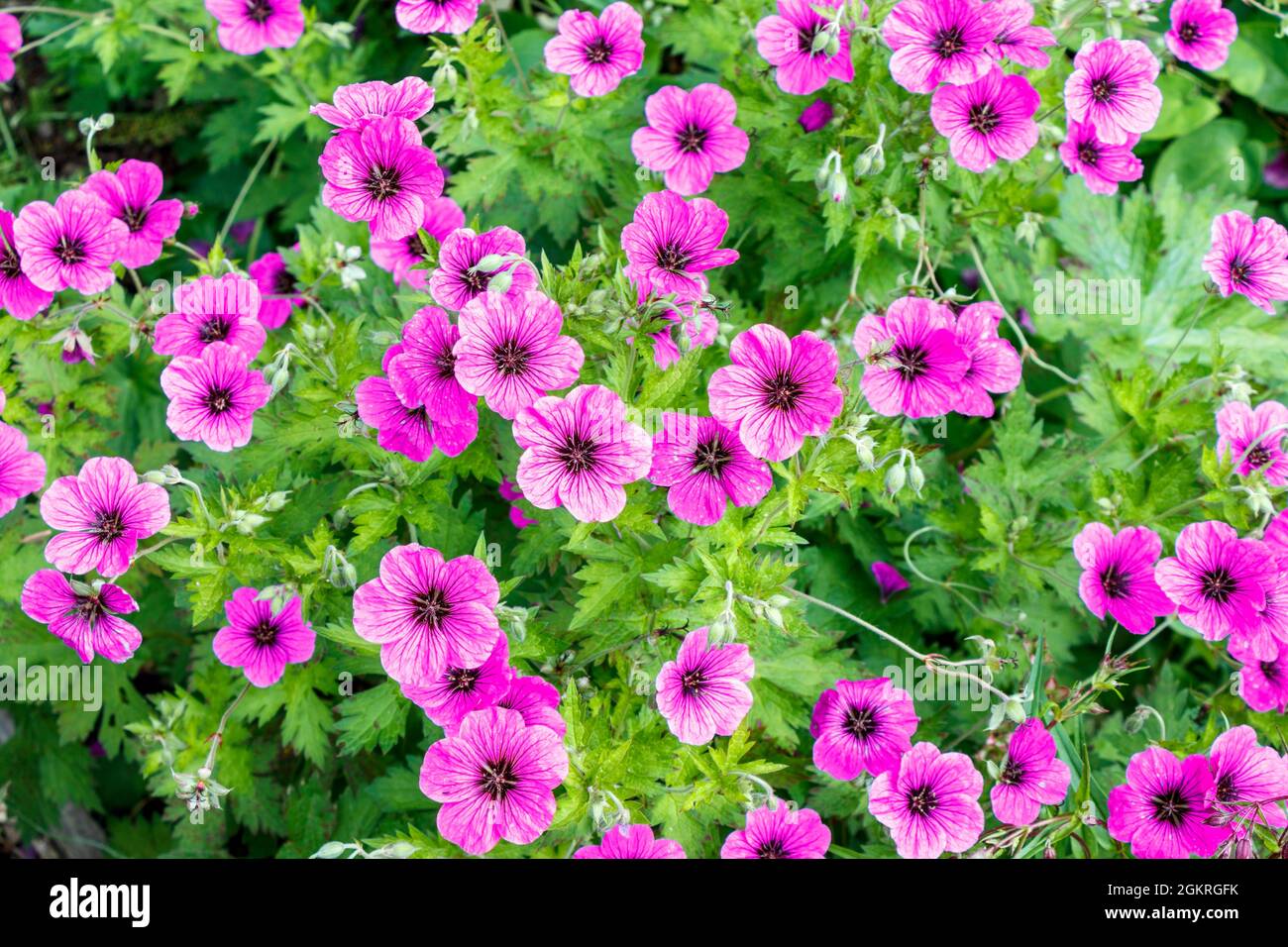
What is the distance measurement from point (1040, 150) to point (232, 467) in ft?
6.81

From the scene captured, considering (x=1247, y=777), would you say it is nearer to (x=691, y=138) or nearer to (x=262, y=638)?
(x=691, y=138)

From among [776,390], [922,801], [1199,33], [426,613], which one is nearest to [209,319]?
[426,613]

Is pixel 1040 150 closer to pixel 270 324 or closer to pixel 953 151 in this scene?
pixel 953 151

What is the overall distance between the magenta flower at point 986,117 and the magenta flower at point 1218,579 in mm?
873

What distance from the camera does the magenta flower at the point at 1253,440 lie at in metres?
2.18

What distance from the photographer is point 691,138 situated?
2.42 metres

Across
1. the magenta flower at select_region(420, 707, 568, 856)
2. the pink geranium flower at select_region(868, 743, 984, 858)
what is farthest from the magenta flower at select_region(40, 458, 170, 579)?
the pink geranium flower at select_region(868, 743, 984, 858)

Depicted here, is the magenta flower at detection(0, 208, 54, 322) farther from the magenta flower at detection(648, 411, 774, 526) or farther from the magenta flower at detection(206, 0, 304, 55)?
the magenta flower at detection(648, 411, 774, 526)

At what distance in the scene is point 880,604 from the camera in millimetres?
2865

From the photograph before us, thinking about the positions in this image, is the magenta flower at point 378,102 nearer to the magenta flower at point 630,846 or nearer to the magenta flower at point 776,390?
the magenta flower at point 776,390

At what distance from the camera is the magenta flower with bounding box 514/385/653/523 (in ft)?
5.76
